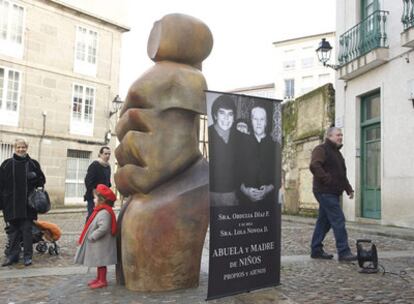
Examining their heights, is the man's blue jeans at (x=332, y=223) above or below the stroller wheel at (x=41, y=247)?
above

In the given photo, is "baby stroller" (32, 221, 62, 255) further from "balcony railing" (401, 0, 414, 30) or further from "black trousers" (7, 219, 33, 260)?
"balcony railing" (401, 0, 414, 30)

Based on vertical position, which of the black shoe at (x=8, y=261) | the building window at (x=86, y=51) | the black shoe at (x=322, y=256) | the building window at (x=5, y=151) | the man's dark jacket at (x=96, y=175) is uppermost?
the building window at (x=86, y=51)

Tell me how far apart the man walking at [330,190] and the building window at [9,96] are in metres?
16.7

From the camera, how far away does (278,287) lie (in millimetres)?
4785

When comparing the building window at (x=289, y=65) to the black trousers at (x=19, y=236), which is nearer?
the black trousers at (x=19, y=236)

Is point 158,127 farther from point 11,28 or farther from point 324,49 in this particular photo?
point 11,28

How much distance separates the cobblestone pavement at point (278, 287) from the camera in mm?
4355

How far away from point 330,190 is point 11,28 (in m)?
18.1

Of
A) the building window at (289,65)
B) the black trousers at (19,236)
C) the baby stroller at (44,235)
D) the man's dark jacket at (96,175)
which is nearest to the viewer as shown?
the black trousers at (19,236)

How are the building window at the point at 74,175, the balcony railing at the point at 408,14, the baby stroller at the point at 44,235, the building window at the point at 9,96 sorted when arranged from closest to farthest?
the baby stroller at the point at 44,235, the balcony railing at the point at 408,14, the building window at the point at 9,96, the building window at the point at 74,175

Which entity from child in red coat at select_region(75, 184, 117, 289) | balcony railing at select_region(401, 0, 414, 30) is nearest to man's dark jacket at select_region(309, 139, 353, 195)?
child in red coat at select_region(75, 184, 117, 289)

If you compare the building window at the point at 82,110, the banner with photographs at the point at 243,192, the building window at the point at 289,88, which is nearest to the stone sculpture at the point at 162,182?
the banner with photographs at the point at 243,192

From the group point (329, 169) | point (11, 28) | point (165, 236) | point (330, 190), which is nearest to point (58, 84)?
point (11, 28)

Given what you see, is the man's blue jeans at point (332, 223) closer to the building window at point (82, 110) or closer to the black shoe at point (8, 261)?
the black shoe at point (8, 261)
